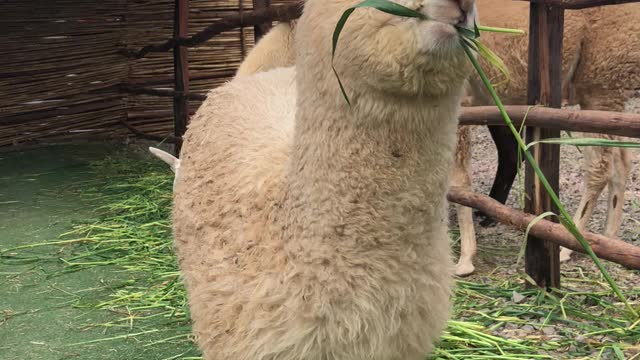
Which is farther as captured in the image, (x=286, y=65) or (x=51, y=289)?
(x=51, y=289)

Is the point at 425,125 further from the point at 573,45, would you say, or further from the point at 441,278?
the point at 573,45

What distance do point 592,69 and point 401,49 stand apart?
3200mm

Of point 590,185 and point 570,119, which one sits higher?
point 570,119

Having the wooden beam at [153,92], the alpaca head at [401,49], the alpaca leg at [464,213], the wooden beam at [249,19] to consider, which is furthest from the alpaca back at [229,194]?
the wooden beam at [153,92]

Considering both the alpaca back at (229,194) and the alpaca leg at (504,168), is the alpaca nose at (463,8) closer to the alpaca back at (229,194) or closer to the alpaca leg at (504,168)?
the alpaca back at (229,194)

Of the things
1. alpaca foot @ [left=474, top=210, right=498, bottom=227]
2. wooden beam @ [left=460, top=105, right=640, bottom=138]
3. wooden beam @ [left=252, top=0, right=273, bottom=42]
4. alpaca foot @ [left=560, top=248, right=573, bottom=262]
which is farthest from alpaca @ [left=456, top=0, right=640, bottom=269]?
wooden beam @ [left=252, top=0, right=273, bottom=42]

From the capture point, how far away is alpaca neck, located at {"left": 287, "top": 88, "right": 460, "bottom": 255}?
145 cm

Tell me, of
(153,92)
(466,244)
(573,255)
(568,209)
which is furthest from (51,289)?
A: (153,92)

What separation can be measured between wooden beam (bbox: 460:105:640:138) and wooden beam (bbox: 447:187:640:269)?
470mm

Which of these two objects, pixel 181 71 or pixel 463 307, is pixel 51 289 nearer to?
pixel 463 307

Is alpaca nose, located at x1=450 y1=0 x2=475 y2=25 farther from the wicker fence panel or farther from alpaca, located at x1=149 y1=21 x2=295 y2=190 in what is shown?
the wicker fence panel

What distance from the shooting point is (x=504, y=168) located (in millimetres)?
5113

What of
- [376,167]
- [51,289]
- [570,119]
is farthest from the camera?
[51,289]

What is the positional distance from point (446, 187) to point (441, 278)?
0.94 feet
